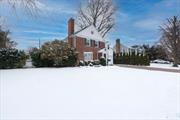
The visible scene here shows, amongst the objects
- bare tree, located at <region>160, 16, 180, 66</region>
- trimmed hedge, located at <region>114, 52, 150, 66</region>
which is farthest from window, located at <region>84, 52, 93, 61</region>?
bare tree, located at <region>160, 16, 180, 66</region>

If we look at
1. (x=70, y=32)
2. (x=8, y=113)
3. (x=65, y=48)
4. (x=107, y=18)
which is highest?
(x=107, y=18)

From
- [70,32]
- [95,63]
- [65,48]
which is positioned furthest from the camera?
[70,32]

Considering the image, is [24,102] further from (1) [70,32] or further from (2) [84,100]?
(1) [70,32]

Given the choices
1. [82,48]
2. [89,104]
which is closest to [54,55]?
[82,48]

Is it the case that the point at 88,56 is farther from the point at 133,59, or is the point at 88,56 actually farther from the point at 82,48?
the point at 133,59

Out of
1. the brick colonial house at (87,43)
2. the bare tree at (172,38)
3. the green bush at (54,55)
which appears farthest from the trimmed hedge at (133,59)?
the green bush at (54,55)

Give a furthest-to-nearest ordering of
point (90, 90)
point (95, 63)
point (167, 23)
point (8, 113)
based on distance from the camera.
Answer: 1. point (167, 23)
2. point (95, 63)
3. point (90, 90)
4. point (8, 113)

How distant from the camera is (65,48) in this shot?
2839 centimetres

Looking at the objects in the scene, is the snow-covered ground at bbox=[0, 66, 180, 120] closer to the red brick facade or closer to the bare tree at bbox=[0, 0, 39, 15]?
the bare tree at bbox=[0, 0, 39, 15]

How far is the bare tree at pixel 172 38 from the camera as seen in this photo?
4322 centimetres

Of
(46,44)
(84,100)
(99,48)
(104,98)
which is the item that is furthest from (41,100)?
(99,48)

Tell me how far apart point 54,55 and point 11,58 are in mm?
4222

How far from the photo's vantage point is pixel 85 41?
1559 inches

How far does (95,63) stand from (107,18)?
55.7 feet
